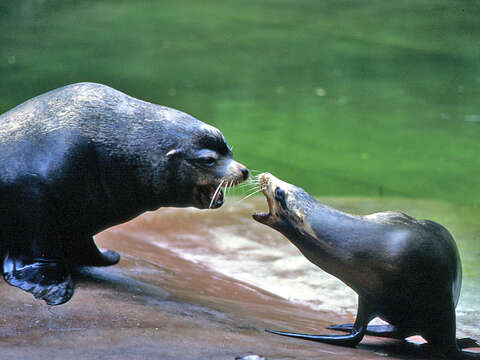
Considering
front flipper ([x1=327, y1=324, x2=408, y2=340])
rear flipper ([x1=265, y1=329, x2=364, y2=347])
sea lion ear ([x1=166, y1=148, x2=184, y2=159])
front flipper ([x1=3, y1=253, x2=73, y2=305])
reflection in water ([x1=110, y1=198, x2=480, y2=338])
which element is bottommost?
reflection in water ([x1=110, y1=198, x2=480, y2=338])

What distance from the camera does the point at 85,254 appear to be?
3975mm

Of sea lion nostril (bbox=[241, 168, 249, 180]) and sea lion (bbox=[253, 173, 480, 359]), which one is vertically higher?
sea lion nostril (bbox=[241, 168, 249, 180])

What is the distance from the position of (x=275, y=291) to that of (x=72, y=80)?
650 centimetres

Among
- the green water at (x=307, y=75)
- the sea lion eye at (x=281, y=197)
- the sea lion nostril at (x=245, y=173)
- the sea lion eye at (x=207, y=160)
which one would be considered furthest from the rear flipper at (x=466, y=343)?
the sea lion eye at (x=207, y=160)

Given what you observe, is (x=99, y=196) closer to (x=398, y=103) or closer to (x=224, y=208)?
(x=224, y=208)

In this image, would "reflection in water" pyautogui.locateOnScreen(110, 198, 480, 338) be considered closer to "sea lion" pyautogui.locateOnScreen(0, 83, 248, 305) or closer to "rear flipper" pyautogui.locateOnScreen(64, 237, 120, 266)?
"rear flipper" pyautogui.locateOnScreen(64, 237, 120, 266)

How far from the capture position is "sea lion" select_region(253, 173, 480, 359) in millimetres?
3502

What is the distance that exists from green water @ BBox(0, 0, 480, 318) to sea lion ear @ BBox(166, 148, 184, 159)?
204 cm

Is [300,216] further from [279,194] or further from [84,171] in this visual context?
[84,171]

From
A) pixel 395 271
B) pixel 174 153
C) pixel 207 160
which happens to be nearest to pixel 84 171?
pixel 174 153

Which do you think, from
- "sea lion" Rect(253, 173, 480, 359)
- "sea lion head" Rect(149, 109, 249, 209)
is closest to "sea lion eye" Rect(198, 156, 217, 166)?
"sea lion head" Rect(149, 109, 249, 209)

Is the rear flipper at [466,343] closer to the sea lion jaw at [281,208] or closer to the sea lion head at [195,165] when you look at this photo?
the sea lion jaw at [281,208]

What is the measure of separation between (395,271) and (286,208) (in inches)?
27.4

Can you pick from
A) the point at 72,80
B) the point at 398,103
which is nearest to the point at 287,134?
the point at 398,103
